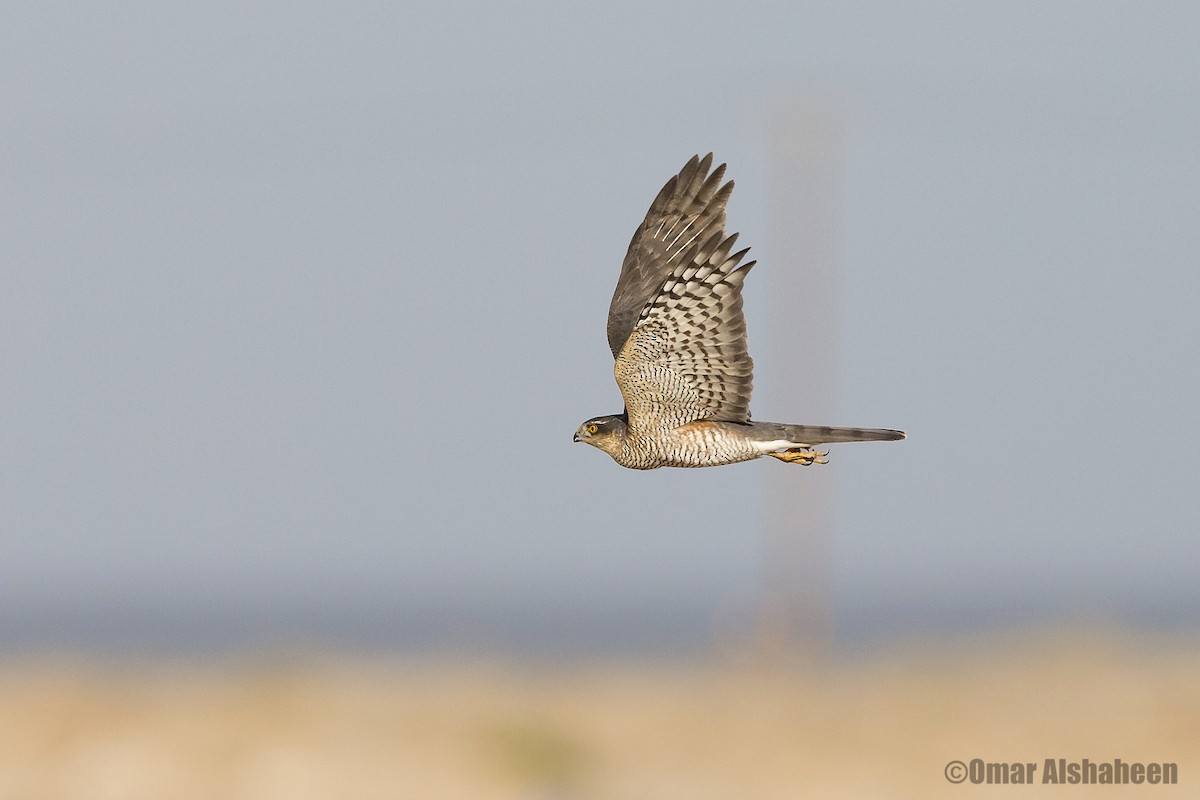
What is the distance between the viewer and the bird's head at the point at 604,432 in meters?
7.93

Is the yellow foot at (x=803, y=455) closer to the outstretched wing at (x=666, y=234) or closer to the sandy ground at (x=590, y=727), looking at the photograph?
the outstretched wing at (x=666, y=234)

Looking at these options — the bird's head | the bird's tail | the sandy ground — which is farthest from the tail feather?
the sandy ground

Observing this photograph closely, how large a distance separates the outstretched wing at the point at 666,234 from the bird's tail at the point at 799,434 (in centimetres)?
88

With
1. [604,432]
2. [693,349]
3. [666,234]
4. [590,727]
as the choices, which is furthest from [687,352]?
[590,727]

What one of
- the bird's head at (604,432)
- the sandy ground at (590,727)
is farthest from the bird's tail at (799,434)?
the sandy ground at (590,727)

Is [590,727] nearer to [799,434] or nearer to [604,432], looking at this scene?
[604,432]

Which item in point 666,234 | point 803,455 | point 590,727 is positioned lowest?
point 590,727

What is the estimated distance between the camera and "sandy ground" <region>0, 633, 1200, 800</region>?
18.5m

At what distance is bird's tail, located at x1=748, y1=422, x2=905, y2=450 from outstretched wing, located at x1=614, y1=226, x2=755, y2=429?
178mm

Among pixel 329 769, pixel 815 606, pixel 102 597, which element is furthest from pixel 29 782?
pixel 102 597

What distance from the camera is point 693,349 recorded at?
7.96 m

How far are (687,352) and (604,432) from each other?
0.48m

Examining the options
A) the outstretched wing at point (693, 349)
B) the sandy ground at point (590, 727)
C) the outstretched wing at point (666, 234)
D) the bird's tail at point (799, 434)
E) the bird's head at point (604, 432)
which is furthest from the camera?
the sandy ground at point (590, 727)

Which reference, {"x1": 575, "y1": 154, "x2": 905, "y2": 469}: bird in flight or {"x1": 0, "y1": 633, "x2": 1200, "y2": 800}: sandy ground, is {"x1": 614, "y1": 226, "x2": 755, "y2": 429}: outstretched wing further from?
{"x1": 0, "y1": 633, "x2": 1200, "y2": 800}: sandy ground
